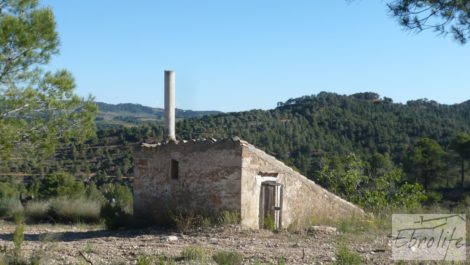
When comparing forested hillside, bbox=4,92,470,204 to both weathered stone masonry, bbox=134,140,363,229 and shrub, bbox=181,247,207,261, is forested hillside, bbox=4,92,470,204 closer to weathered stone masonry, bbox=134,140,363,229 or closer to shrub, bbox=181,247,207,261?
weathered stone masonry, bbox=134,140,363,229

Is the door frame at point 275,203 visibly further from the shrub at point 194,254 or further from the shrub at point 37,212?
the shrub at point 37,212

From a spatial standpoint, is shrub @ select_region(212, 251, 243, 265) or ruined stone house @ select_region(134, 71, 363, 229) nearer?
shrub @ select_region(212, 251, 243, 265)

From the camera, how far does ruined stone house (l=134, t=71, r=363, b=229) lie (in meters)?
11.6

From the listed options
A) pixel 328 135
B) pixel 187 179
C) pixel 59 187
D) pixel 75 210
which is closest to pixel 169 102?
pixel 187 179

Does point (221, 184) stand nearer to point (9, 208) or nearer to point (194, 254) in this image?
point (194, 254)

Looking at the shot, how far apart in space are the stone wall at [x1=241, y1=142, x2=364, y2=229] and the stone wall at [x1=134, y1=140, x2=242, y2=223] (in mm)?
265

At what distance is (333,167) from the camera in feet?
62.7

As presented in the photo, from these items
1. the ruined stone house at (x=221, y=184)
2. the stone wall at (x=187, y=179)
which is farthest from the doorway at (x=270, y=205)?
the stone wall at (x=187, y=179)

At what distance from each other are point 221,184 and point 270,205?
51.5 inches

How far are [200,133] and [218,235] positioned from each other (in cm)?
2727

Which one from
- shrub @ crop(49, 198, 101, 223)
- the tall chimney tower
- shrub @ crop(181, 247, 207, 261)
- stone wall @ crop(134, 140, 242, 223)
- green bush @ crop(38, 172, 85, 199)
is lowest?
green bush @ crop(38, 172, 85, 199)

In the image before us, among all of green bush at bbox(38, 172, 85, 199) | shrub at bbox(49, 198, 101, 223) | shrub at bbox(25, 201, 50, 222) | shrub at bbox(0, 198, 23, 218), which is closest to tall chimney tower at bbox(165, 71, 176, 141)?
shrub at bbox(49, 198, 101, 223)

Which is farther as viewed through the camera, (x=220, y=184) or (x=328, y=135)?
(x=328, y=135)

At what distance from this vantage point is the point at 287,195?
12781 mm
